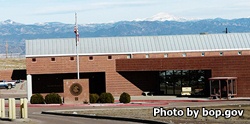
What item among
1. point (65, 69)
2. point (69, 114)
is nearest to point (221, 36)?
point (65, 69)

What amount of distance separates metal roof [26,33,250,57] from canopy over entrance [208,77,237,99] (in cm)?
704

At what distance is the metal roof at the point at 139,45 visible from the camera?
74500 mm

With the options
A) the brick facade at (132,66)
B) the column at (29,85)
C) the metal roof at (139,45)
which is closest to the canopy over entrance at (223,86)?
the brick facade at (132,66)

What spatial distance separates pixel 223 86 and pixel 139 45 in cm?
1245

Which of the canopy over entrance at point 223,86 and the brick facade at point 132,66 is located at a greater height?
the brick facade at point 132,66

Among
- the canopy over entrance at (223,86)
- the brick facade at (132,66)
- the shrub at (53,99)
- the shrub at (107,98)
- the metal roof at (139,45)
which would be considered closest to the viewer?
the shrub at (107,98)

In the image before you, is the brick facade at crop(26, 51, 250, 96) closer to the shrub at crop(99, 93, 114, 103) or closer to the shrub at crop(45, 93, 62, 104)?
the shrub at crop(45, 93, 62, 104)

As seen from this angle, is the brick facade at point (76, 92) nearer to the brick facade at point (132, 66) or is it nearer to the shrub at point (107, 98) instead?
the shrub at point (107, 98)

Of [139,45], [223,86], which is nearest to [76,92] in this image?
[139,45]

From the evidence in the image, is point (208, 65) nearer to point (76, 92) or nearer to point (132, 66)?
point (132, 66)

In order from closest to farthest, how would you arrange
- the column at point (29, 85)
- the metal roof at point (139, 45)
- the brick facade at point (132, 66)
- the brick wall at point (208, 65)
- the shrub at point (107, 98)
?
the shrub at point (107, 98), the brick wall at point (208, 65), the brick facade at point (132, 66), the column at point (29, 85), the metal roof at point (139, 45)

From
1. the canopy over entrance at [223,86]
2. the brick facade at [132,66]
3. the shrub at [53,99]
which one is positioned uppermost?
the brick facade at [132,66]

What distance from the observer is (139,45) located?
251 feet

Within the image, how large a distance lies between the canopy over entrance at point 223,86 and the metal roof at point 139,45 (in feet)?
23.1
